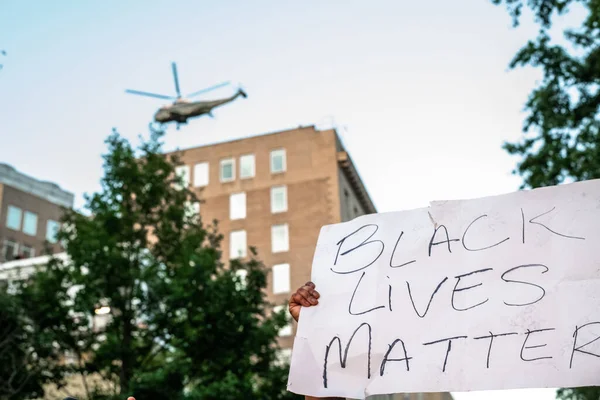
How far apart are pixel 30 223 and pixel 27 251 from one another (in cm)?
231

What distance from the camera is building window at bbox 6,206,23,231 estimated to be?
53938mm

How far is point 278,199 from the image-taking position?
46625 mm

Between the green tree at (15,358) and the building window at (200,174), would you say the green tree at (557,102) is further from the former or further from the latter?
the building window at (200,174)

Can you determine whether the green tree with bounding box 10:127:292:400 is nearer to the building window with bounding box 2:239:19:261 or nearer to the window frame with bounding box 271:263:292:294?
the window frame with bounding box 271:263:292:294

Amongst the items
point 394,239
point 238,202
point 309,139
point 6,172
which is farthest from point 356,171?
point 394,239

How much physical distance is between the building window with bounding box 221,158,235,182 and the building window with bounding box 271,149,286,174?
2.92 m

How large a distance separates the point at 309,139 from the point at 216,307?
3217 centimetres

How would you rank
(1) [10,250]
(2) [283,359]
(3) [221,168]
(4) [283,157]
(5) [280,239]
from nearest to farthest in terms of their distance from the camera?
(2) [283,359]
(5) [280,239]
(4) [283,157]
(3) [221,168]
(1) [10,250]

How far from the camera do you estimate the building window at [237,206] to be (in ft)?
156

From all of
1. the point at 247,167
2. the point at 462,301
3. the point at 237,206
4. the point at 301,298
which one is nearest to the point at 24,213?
the point at 237,206

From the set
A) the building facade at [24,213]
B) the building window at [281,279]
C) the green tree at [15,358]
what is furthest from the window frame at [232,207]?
the green tree at [15,358]

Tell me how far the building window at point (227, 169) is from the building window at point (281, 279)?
7517mm

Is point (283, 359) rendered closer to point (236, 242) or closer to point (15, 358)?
point (15, 358)

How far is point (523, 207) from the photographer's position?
8.86 ft
